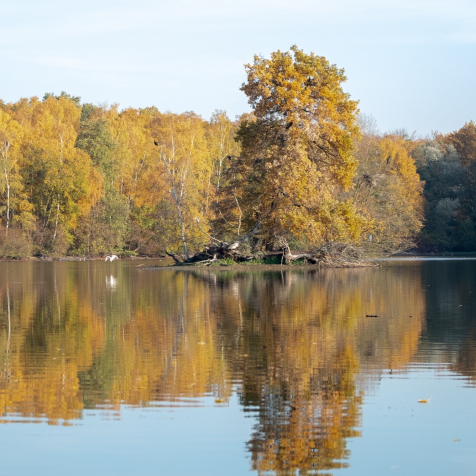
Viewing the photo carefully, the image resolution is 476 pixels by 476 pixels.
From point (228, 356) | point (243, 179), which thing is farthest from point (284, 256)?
point (228, 356)

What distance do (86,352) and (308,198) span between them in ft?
92.5


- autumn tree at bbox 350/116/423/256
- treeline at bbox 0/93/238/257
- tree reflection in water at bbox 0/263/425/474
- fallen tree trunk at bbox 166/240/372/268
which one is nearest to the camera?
tree reflection in water at bbox 0/263/425/474

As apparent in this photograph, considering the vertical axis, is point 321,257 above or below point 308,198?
below

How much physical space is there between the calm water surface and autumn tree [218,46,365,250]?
Result: 2070 centimetres

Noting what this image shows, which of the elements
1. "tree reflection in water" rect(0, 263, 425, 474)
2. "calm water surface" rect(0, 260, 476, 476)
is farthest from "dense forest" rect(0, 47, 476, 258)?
"calm water surface" rect(0, 260, 476, 476)

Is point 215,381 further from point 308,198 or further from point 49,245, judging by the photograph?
point 49,245

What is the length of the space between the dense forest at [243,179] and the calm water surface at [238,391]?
22.7m

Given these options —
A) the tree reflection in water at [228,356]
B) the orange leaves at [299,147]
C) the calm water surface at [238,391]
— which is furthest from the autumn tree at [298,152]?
the calm water surface at [238,391]

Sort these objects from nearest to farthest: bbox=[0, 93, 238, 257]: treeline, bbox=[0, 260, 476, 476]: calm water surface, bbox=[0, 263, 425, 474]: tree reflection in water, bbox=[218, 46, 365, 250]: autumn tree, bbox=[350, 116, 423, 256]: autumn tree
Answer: bbox=[0, 260, 476, 476]: calm water surface, bbox=[0, 263, 425, 474]: tree reflection in water, bbox=[218, 46, 365, 250]: autumn tree, bbox=[350, 116, 423, 256]: autumn tree, bbox=[0, 93, 238, 257]: treeline

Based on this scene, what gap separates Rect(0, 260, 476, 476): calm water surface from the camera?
254 inches

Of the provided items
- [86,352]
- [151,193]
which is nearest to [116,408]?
[86,352]

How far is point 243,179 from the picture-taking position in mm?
44438

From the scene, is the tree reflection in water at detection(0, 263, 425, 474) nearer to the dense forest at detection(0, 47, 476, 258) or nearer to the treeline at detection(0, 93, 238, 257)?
the dense forest at detection(0, 47, 476, 258)

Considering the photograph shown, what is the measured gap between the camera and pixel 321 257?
142 ft
